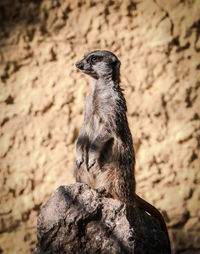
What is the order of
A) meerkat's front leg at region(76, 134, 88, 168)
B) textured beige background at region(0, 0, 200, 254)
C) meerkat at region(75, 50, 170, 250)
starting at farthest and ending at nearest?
textured beige background at region(0, 0, 200, 254) < meerkat's front leg at region(76, 134, 88, 168) < meerkat at region(75, 50, 170, 250)

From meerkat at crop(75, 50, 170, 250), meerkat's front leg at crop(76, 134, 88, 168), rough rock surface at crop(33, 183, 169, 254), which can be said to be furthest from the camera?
meerkat's front leg at crop(76, 134, 88, 168)

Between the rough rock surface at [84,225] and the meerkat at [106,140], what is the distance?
0.47 ft

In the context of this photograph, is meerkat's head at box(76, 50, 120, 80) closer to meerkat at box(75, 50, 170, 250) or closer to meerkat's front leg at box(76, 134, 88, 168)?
meerkat at box(75, 50, 170, 250)

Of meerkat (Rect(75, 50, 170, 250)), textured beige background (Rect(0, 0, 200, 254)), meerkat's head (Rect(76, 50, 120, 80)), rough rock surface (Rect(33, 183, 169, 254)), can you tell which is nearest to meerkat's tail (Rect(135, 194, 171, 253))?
meerkat (Rect(75, 50, 170, 250))

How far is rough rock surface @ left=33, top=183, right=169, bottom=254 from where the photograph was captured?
1375 mm

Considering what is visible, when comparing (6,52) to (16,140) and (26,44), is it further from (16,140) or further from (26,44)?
(16,140)

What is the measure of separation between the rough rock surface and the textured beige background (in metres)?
1.40

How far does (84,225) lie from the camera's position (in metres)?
1.41

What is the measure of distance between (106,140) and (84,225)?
0.45m

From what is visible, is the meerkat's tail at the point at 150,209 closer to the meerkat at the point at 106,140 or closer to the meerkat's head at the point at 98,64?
the meerkat at the point at 106,140

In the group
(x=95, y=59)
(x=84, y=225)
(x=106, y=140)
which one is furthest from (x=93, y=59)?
(x=84, y=225)

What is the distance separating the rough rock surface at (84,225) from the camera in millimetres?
1375

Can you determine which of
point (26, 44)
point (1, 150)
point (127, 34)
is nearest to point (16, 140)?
point (1, 150)

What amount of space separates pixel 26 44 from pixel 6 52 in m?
0.21
